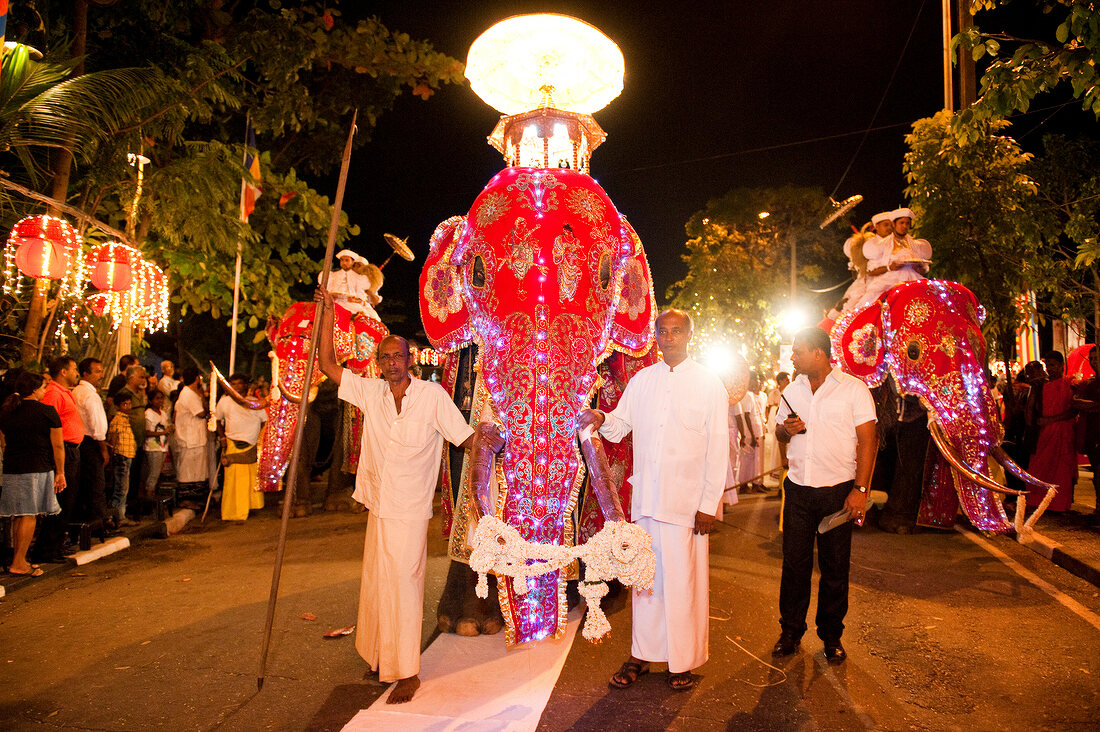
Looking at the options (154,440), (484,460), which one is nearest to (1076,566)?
(484,460)

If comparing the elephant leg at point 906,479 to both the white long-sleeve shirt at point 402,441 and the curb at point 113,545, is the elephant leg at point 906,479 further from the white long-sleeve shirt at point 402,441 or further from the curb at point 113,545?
the curb at point 113,545

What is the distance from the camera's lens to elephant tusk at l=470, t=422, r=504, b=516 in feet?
13.0

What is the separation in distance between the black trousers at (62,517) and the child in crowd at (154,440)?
1689 mm

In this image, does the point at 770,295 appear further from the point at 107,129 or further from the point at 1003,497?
the point at 107,129

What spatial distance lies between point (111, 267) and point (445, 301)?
4.91m

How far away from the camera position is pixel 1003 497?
389 inches

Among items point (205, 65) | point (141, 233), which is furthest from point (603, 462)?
point (141, 233)

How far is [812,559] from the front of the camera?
4.61 meters

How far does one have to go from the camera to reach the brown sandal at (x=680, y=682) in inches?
161

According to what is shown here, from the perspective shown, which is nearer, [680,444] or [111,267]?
[680,444]

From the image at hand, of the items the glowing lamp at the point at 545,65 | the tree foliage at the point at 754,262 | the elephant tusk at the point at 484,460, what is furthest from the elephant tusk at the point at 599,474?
the tree foliage at the point at 754,262

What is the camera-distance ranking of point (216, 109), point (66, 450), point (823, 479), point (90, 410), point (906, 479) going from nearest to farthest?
point (823, 479) < point (66, 450) < point (90, 410) < point (906, 479) < point (216, 109)

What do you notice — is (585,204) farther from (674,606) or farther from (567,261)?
(674,606)

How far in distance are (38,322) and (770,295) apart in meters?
25.9
